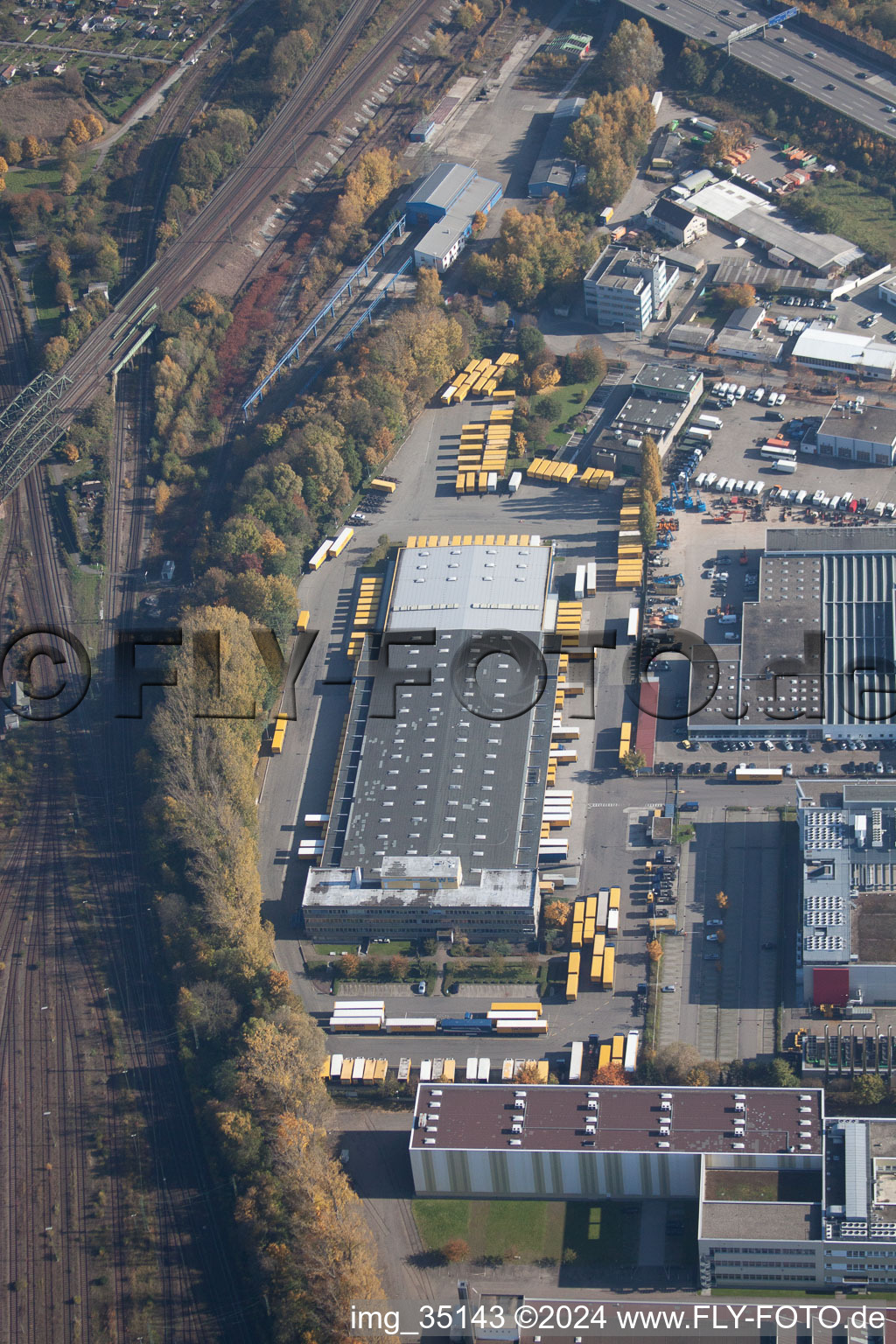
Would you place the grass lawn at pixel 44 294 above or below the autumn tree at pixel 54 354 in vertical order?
above

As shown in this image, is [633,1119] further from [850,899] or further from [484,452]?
[484,452]

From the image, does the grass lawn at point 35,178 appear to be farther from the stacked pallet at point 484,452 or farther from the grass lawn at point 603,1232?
the grass lawn at point 603,1232

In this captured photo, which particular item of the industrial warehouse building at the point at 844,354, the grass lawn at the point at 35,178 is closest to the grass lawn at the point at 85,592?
the grass lawn at the point at 35,178

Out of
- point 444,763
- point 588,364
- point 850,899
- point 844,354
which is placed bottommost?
point 444,763

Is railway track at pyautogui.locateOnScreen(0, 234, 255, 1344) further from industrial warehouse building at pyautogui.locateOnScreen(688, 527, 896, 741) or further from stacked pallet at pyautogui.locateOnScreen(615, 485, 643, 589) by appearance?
industrial warehouse building at pyautogui.locateOnScreen(688, 527, 896, 741)

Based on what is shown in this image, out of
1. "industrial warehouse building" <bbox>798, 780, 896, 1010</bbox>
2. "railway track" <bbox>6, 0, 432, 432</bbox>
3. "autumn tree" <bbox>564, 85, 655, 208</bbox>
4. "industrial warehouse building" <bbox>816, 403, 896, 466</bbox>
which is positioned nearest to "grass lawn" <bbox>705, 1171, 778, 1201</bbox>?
"industrial warehouse building" <bbox>798, 780, 896, 1010</bbox>

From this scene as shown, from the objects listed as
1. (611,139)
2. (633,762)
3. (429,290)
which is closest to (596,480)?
(429,290)
